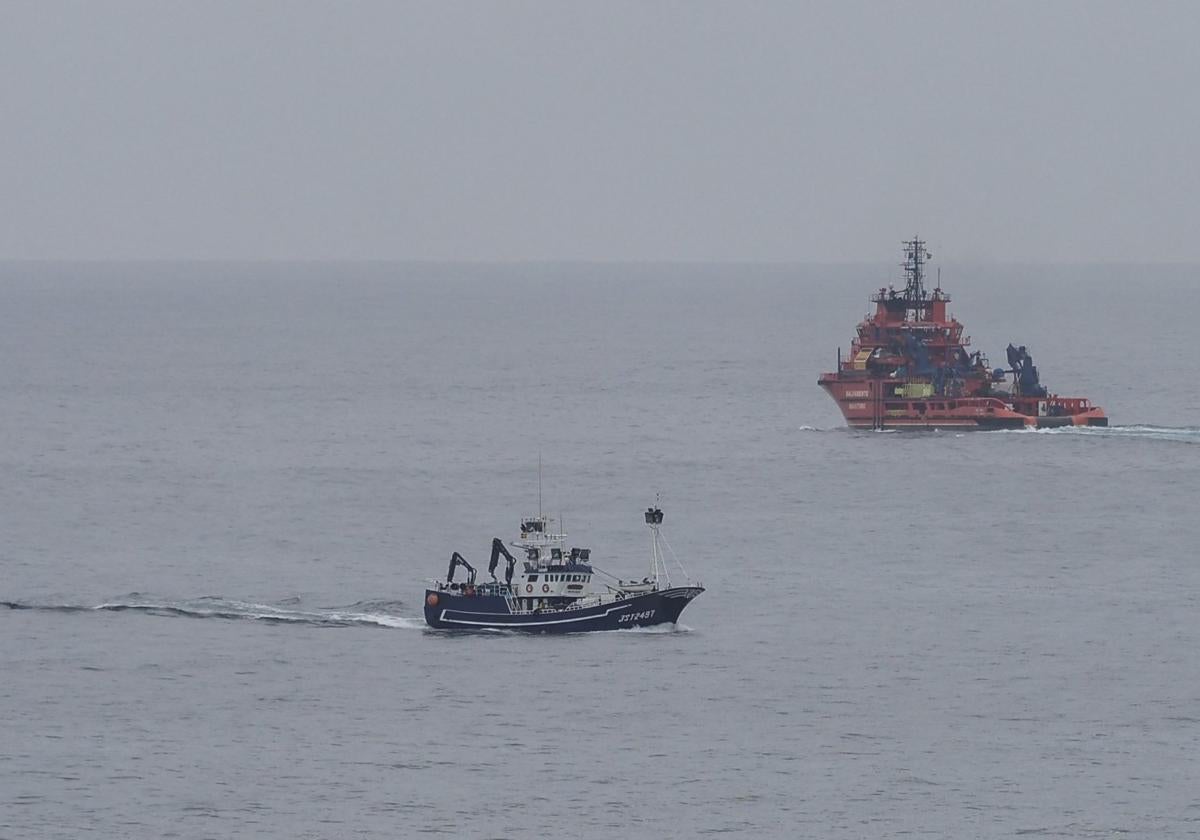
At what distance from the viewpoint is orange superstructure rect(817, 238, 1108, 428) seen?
173 m

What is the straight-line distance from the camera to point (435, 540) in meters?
121

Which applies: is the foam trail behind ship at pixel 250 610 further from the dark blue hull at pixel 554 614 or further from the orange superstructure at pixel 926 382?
the orange superstructure at pixel 926 382

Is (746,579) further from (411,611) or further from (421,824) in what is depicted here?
(421,824)

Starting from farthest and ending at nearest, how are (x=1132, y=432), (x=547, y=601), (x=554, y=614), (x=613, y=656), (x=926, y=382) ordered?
(x=926, y=382), (x=1132, y=432), (x=547, y=601), (x=554, y=614), (x=613, y=656)

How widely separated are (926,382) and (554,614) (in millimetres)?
80857

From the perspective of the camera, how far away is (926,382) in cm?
17512

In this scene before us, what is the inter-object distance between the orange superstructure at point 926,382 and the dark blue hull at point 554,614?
248 feet

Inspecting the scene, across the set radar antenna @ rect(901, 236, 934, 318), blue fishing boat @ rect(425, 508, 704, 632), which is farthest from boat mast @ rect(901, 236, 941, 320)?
blue fishing boat @ rect(425, 508, 704, 632)

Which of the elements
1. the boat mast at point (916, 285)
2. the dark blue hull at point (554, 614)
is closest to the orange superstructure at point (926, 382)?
the boat mast at point (916, 285)

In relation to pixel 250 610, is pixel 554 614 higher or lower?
higher

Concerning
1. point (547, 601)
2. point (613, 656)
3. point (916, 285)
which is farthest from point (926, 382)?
point (613, 656)

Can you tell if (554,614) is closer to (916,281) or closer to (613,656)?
(613,656)

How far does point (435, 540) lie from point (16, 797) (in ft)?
152

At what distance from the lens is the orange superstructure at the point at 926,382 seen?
17262 centimetres
